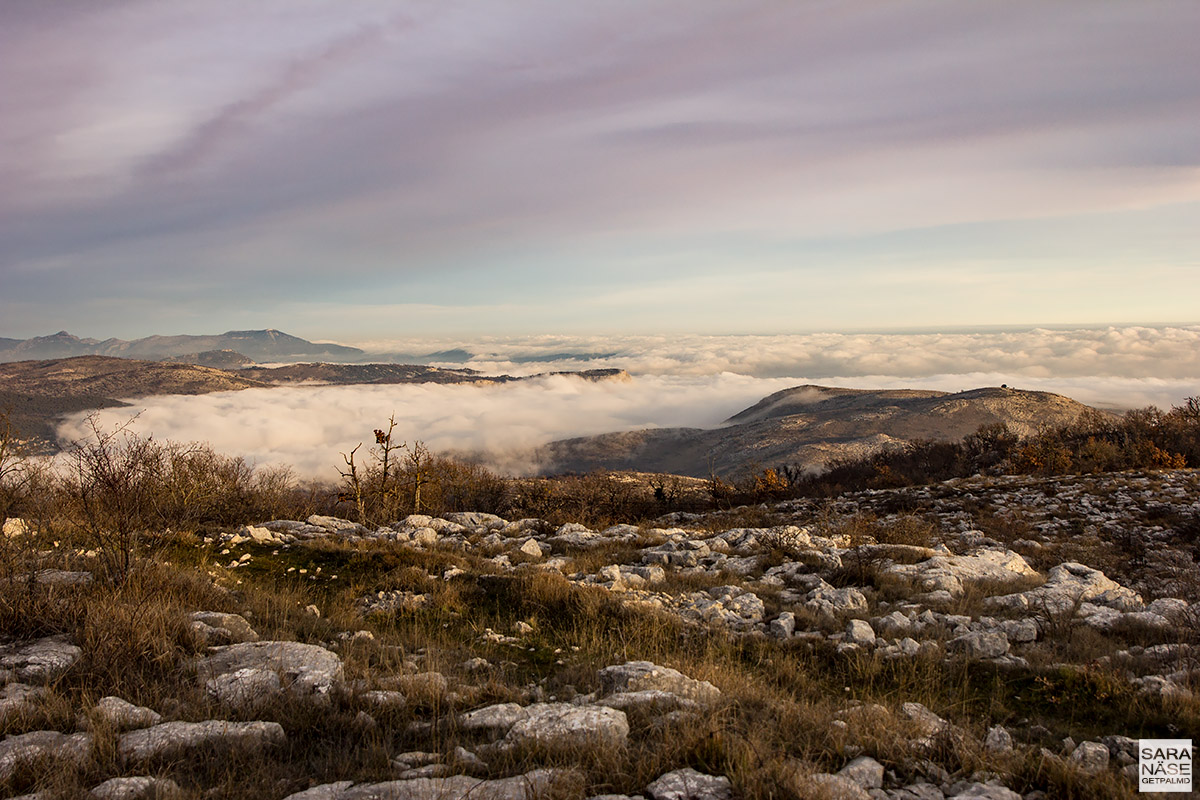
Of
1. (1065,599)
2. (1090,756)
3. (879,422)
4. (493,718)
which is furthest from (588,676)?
(879,422)

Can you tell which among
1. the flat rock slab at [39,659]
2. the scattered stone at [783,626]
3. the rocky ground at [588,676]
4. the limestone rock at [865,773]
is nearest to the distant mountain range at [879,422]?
the rocky ground at [588,676]

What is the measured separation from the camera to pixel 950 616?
7613mm

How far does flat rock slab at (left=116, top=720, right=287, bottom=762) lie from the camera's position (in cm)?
370

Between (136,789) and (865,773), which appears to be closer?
(136,789)

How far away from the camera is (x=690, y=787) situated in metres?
3.30

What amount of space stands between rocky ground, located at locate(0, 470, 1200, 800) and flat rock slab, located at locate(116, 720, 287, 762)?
0.06 ft

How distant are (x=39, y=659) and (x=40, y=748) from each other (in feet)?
6.28

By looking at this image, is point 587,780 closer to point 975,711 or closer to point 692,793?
point 692,793

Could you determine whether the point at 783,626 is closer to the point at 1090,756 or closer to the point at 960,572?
the point at 1090,756

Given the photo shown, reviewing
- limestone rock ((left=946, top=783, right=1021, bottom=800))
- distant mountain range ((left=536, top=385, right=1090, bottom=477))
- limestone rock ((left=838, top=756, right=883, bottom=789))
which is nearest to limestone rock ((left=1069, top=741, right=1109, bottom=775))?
limestone rock ((left=946, top=783, right=1021, bottom=800))

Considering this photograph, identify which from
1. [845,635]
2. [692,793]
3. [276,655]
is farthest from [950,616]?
[276,655]

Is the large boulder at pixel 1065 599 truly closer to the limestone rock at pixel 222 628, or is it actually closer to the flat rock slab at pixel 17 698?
the limestone rock at pixel 222 628

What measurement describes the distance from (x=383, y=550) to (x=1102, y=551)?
50.1 feet

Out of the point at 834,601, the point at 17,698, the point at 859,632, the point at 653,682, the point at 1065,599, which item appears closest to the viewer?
the point at 17,698
